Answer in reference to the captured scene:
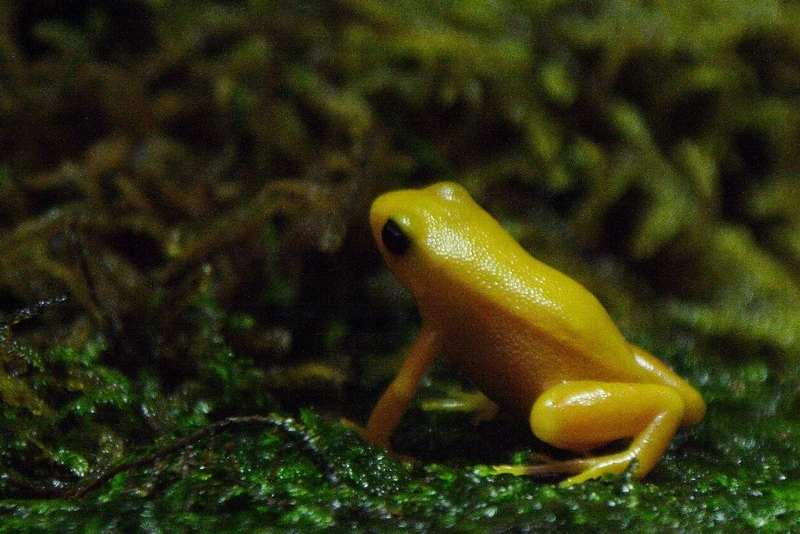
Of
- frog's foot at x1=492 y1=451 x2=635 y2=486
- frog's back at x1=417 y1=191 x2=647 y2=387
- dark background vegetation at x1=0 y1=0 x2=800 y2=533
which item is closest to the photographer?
frog's foot at x1=492 y1=451 x2=635 y2=486

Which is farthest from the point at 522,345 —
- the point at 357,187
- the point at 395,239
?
the point at 357,187

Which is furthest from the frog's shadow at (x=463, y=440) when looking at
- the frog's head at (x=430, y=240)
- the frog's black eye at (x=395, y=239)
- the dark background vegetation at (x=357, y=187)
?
the frog's black eye at (x=395, y=239)

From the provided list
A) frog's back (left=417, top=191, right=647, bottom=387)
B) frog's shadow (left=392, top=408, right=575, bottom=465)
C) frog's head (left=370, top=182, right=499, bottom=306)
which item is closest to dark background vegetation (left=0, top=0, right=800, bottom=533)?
frog's shadow (left=392, top=408, right=575, bottom=465)

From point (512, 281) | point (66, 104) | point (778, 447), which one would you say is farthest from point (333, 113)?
point (778, 447)

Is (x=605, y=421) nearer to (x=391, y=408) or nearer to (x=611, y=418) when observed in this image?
(x=611, y=418)

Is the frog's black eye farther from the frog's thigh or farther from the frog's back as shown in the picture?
the frog's thigh

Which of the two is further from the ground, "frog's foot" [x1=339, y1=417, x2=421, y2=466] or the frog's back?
the frog's back

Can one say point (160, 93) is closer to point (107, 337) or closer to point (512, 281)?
point (107, 337)

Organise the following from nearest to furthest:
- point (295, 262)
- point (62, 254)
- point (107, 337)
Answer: point (107, 337) → point (62, 254) → point (295, 262)
